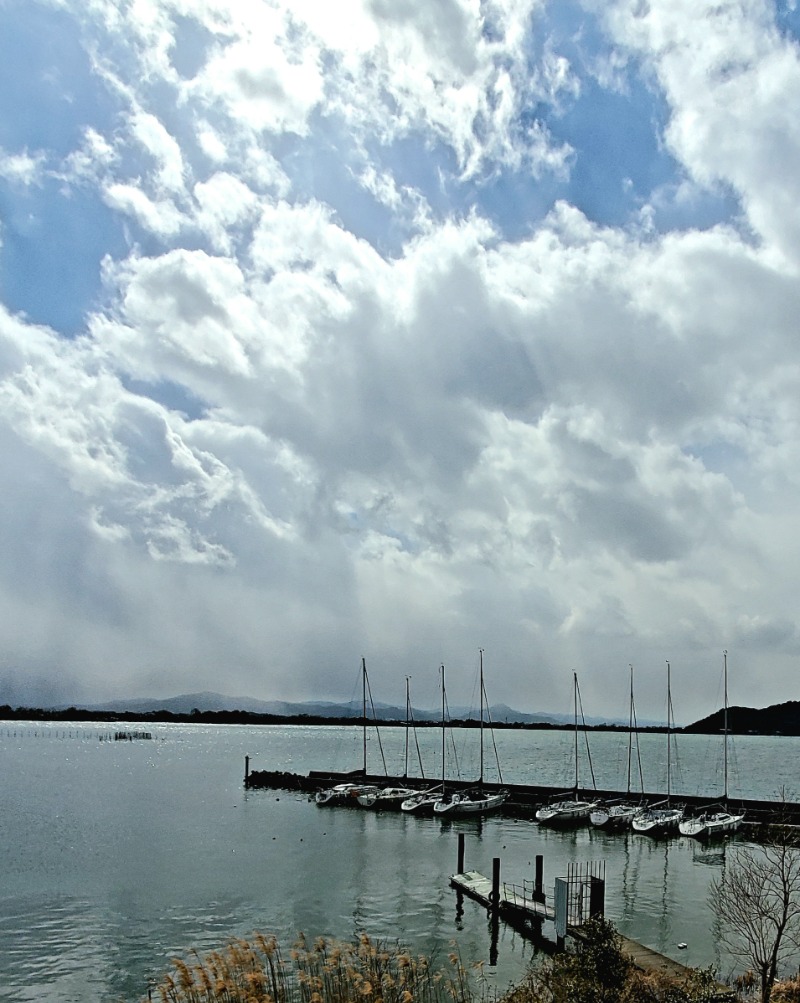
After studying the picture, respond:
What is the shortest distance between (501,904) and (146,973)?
693 inches

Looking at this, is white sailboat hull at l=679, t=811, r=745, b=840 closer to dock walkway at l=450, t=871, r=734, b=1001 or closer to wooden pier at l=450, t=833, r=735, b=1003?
wooden pier at l=450, t=833, r=735, b=1003

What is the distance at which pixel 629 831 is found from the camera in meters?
74.7

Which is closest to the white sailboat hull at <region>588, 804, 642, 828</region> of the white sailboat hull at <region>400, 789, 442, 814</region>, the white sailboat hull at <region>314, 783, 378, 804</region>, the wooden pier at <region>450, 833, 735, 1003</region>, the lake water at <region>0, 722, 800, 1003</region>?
the lake water at <region>0, 722, 800, 1003</region>

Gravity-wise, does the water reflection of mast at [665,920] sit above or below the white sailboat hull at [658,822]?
above

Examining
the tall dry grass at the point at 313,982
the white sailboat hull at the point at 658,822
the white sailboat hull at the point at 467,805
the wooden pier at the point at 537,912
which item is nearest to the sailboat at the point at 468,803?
the white sailboat hull at the point at 467,805

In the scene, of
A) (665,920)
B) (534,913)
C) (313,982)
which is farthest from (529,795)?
(313,982)

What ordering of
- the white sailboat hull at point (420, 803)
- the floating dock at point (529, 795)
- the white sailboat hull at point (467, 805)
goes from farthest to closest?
the white sailboat hull at point (420, 803) < the white sailboat hull at point (467, 805) < the floating dock at point (529, 795)

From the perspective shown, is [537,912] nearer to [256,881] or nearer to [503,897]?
[503,897]

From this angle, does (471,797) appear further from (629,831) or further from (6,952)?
(6,952)

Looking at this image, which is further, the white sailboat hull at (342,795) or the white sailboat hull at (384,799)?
the white sailboat hull at (342,795)

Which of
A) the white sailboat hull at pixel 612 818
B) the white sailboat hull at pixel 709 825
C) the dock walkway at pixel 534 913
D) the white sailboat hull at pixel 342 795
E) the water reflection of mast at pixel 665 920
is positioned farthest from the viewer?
the white sailboat hull at pixel 342 795

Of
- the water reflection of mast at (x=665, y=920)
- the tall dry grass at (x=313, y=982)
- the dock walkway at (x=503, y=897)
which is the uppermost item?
the tall dry grass at (x=313, y=982)

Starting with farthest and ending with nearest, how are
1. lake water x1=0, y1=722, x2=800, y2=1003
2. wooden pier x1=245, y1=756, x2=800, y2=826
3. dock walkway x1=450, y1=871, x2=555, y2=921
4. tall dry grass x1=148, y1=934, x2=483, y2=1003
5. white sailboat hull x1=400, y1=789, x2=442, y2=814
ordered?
white sailboat hull x1=400, y1=789, x2=442, y2=814 → wooden pier x1=245, y1=756, x2=800, y2=826 → dock walkway x1=450, y1=871, x2=555, y2=921 → lake water x1=0, y1=722, x2=800, y2=1003 → tall dry grass x1=148, y1=934, x2=483, y2=1003

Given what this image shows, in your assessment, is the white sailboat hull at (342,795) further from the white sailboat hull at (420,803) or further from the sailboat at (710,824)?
the sailboat at (710,824)
